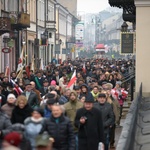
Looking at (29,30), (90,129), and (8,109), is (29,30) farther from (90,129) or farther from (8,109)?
(90,129)

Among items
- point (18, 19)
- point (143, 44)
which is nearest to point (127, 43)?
point (143, 44)

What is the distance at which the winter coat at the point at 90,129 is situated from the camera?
10.5m

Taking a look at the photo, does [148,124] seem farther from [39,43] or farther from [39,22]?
[39,22]

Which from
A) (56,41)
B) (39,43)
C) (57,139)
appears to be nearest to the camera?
(57,139)

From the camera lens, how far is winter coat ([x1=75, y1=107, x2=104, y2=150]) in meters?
10.5

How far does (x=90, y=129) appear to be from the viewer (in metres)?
10.5

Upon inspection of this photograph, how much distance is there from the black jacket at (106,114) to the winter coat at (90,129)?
1800mm

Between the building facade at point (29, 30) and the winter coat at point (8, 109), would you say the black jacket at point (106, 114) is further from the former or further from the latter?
the building facade at point (29, 30)

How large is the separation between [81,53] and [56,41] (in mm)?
75794

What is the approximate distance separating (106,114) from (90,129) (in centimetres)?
201

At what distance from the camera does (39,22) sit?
63062 millimetres

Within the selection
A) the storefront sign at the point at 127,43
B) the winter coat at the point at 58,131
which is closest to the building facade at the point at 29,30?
the storefront sign at the point at 127,43

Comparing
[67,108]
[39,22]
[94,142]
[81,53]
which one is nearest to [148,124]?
[67,108]

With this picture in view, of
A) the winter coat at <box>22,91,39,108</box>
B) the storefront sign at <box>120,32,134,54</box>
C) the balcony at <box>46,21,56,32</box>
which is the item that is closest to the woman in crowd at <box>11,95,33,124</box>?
the winter coat at <box>22,91,39,108</box>
